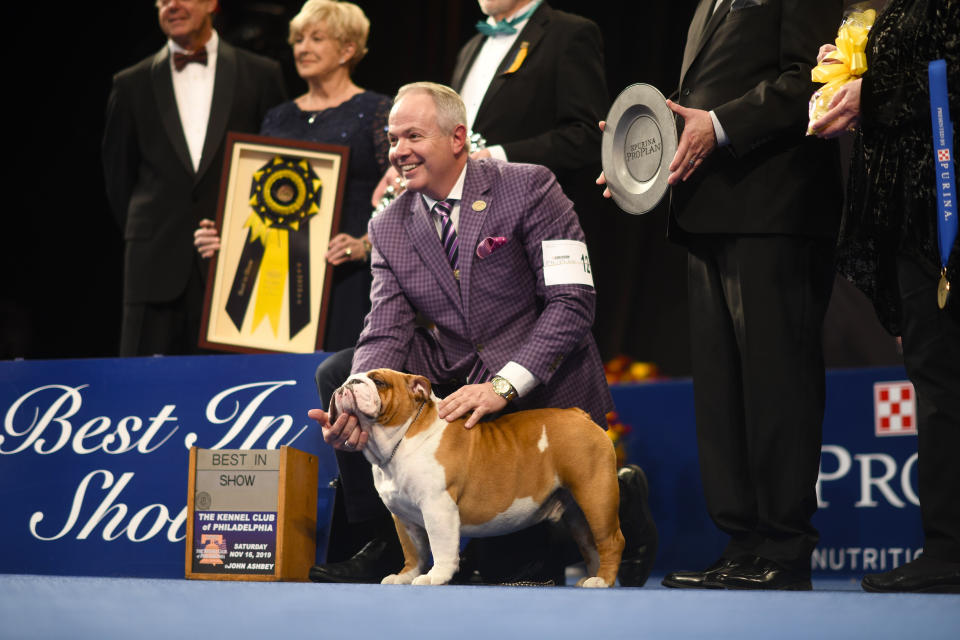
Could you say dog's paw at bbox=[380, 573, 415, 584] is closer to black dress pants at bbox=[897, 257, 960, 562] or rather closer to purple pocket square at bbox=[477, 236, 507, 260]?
purple pocket square at bbox=[477, 236, 507, 260]

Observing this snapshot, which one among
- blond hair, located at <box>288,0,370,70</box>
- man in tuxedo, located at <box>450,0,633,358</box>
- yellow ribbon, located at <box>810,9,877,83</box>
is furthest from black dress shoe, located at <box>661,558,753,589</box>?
blond hair, located at <box>288,0,370,70</box>

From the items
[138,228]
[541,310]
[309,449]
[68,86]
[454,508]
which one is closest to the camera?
[454,508]

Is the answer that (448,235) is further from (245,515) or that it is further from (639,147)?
(245,515)

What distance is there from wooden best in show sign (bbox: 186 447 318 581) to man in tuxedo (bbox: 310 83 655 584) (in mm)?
132

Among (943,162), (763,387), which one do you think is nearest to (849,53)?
(943,162)

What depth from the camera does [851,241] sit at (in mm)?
2139

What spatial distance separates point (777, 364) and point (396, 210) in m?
1.02

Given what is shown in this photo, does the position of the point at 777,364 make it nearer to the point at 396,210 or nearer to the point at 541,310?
the point at 541,310

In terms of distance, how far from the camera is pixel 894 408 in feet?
12.6

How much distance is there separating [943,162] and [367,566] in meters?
1.57

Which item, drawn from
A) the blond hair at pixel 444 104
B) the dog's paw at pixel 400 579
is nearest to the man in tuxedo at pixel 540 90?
the blond hair at pixel 444 104

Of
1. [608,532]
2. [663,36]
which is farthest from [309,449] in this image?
[663,36]

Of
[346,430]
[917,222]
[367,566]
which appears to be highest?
[917,222]

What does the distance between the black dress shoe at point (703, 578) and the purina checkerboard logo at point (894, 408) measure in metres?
1.82
